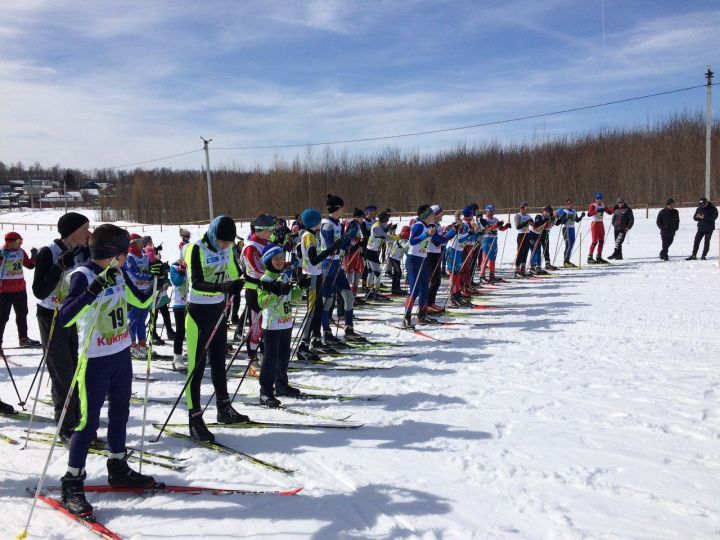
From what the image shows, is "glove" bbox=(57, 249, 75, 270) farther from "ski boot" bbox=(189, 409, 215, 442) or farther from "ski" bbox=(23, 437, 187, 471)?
"ski boot" bbox=(189, 409, 215, 442)

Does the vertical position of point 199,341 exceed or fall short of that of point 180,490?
it exceeds it

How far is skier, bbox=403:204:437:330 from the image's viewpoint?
805 centimetres

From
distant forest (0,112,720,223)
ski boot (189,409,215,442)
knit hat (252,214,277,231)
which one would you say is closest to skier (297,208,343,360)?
knit hat (252,214,277,231)

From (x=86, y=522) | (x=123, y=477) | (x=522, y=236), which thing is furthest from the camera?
(x=522, y=236)

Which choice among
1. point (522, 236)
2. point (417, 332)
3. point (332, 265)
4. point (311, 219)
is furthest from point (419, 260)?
point (522, 236)

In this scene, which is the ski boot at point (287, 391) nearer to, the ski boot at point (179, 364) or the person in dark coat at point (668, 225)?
the ski boot at point (179, 364)

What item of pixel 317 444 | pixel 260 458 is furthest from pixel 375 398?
pixel 260 458

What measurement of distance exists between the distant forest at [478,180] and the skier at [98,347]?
39.1 meters

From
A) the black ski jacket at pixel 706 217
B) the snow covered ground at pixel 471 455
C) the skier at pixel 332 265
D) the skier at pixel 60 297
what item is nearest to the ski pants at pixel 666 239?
the black ski jacket at pixel 706 217

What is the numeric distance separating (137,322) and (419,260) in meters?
4.21

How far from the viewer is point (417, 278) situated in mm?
8172

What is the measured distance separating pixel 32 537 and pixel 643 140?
1867 inches

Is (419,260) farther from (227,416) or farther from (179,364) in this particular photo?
(227,416)

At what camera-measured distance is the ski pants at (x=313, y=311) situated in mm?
6293
